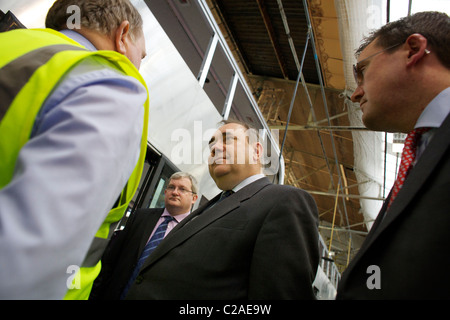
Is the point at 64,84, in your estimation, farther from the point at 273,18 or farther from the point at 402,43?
the point at 273,18

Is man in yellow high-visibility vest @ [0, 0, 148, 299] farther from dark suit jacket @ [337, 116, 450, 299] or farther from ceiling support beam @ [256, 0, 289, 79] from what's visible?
ceiling support beam @ [256, 0, 289, 79]

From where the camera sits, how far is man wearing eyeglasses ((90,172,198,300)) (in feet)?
5.78

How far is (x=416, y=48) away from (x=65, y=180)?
4.07 ft

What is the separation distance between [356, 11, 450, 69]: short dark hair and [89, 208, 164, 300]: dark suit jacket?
194 cm

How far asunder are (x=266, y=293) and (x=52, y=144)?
904 mm

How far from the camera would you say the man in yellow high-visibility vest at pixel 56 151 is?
1.30 feet

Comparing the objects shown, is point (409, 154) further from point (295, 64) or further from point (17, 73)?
point (295, 64)

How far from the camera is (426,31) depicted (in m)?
1.02

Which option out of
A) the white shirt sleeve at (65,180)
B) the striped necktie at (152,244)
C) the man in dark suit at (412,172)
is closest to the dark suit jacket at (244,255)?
the man in dark suit at (412,172)

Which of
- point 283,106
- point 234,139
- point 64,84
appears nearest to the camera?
point 64,84

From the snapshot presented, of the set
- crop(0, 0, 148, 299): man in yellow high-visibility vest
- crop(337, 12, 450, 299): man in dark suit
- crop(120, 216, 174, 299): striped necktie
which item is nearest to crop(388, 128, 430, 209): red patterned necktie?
crop(337, 12, 450, 299): man in dark suit

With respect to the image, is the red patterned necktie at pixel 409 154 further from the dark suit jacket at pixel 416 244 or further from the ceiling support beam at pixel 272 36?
the ceiling support beam at pixel 272 36

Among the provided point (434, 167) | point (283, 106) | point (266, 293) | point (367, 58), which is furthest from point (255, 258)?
point (283, 106)

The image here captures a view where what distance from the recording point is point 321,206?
13.5 meters
